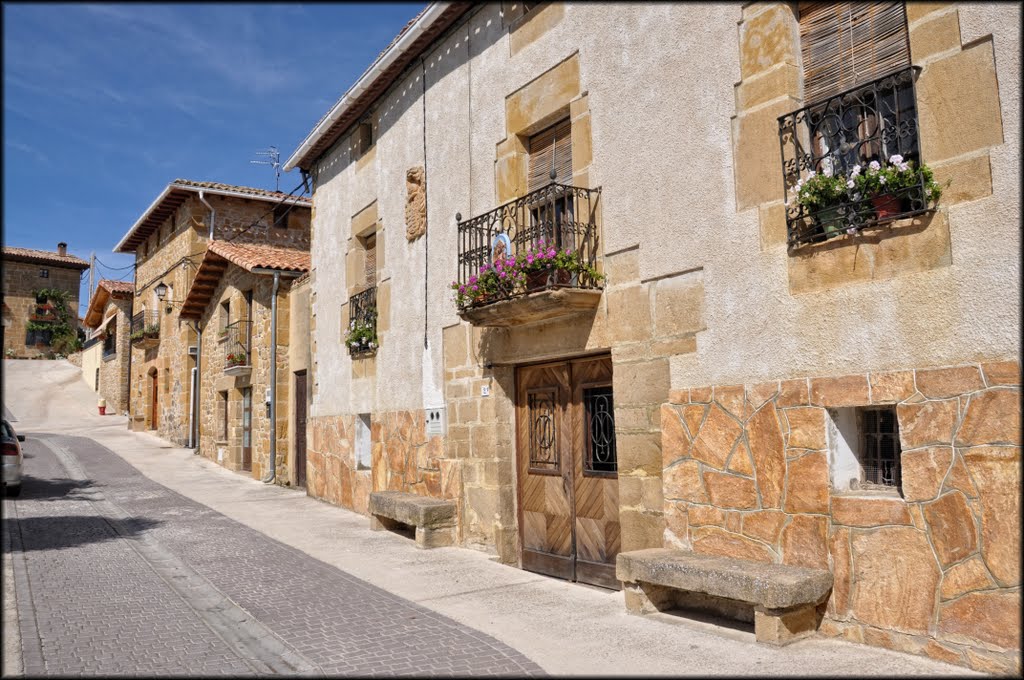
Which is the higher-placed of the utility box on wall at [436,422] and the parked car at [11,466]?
the utility box on wall at [436,422]

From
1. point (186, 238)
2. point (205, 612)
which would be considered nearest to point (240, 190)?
point (186, 238)

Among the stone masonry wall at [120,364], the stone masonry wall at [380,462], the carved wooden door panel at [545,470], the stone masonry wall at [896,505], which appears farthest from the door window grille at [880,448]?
the stone masonry wall at [120,364]

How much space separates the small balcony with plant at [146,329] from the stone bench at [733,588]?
2326 cm

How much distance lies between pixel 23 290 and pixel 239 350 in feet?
91.3

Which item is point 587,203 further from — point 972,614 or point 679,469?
point 972,614

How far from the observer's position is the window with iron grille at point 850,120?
16.0 feet

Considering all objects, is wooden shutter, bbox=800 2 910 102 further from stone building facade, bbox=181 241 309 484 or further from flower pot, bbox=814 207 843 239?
stone building facade, bbox=181 241 309 484

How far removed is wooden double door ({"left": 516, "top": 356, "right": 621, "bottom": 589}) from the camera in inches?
286

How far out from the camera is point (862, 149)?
5.25 meters

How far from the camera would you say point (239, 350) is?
1803 centimetres

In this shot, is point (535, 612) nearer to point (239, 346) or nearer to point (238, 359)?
point (238, 359)

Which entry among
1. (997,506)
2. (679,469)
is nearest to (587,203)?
(679,469)

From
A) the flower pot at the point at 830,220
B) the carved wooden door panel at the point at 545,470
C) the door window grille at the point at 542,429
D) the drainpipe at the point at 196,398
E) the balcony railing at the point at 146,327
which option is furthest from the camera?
the balcony railing at the point at 146,327

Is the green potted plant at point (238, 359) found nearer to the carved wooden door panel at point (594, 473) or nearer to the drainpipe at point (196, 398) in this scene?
the drainpipe at point (196, 398)
